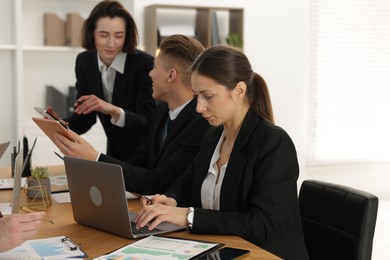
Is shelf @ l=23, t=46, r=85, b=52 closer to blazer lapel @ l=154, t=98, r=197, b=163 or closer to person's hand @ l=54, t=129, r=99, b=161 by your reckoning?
blazer lapel @ l=154, t=98, r=197, b=163

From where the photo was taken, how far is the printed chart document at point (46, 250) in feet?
5.71

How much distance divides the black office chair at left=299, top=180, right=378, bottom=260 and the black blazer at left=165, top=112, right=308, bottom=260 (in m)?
0.15

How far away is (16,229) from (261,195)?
0.81 m

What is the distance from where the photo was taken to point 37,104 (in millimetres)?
5020

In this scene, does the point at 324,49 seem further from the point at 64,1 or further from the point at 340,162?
the point at 64,1

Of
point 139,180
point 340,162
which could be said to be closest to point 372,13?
point 340,162

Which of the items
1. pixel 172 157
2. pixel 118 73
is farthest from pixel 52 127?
pixel 118 73

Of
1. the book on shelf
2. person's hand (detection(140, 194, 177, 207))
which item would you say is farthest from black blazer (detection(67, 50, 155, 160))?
Answer: the book on shelf

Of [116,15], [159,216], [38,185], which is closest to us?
[159,216]

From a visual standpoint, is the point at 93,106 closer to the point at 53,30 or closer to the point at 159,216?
the point at 159,216

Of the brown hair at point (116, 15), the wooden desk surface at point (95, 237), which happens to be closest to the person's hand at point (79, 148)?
the wooden desk surface at point (95, 237)

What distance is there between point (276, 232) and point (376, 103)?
4625mm

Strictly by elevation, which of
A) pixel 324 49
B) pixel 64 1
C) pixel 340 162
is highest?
pixel 64 1

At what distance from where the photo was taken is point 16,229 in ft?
5.44
